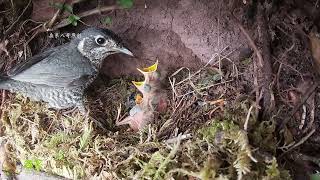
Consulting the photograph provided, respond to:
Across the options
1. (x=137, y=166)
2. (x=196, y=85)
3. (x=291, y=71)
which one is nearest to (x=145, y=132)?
(x=137, y=166)

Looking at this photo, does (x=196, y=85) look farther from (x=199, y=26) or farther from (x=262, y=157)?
(x=262, y=157)

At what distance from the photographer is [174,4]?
1743 millimetres

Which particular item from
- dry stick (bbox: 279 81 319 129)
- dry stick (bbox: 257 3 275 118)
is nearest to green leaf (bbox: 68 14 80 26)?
dry stick (bbox: 257 3 275 118)

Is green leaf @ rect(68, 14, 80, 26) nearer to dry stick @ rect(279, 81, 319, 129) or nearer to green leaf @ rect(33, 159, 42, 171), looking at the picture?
green leaf @ rect(33, 159, 42, 171)

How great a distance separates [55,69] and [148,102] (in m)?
0.41

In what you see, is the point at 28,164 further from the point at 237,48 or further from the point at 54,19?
the point at 237,48

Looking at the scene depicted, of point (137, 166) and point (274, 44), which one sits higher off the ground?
point (274, 44)

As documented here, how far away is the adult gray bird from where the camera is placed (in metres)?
1.71

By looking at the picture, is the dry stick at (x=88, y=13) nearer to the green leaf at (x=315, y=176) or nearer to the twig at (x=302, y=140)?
the twig at (x=302, y=140)

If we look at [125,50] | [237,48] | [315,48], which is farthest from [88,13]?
[315,48]

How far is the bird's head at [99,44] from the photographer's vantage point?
1707 millimetres

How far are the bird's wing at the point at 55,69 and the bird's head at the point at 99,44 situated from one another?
0.04m

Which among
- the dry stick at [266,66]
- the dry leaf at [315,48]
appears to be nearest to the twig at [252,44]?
the dry stick at [266,66]

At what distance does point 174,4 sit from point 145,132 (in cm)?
55
